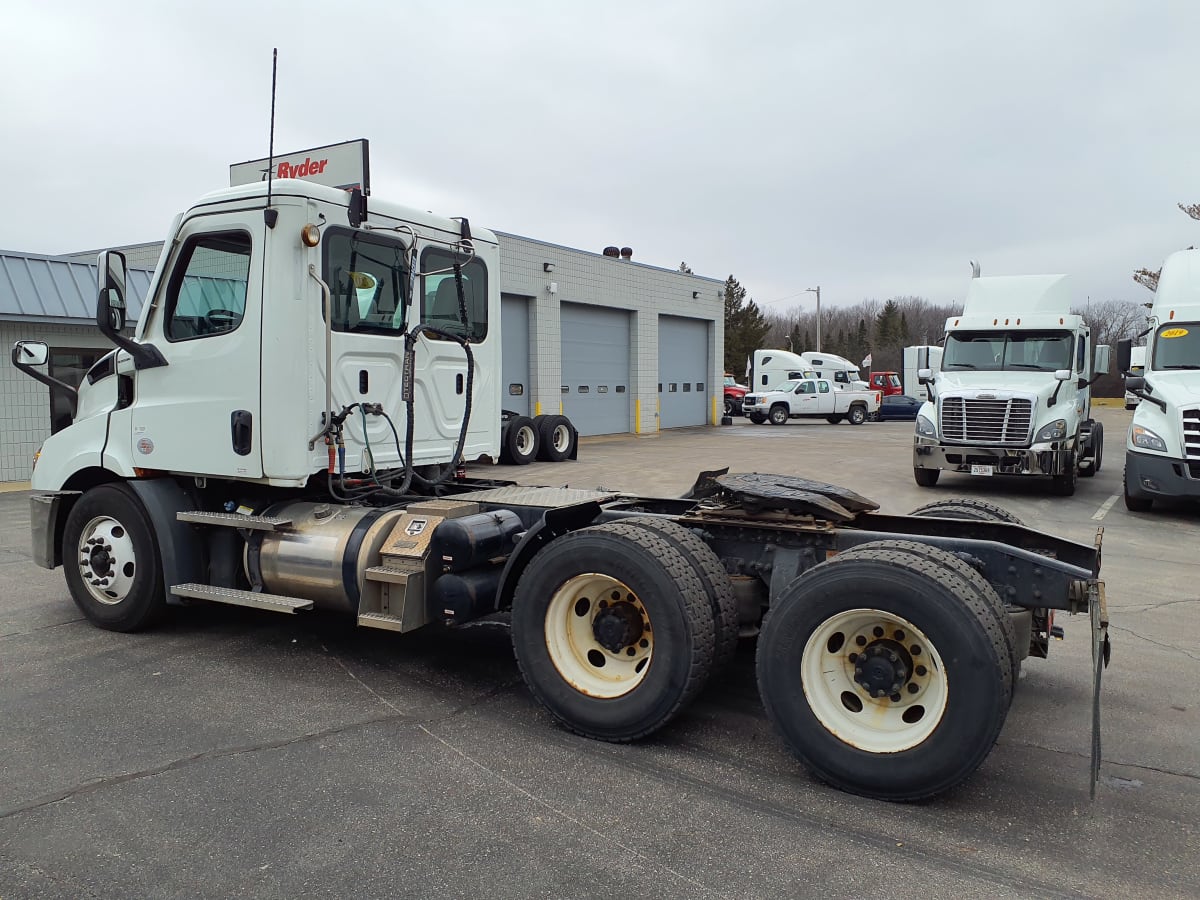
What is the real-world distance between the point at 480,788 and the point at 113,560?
359 centimetres

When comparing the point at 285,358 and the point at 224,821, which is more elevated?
the point at 285,358

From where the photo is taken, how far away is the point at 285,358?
524 centimetres

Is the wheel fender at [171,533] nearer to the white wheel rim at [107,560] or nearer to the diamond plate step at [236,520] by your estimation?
the diamond plate step at [236,520]

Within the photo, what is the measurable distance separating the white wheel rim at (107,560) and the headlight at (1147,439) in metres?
11.1

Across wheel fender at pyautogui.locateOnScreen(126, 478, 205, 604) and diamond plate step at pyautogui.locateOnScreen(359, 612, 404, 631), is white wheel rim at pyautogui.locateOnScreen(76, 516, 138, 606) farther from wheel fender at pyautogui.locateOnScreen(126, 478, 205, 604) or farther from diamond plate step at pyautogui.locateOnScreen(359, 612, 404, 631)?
diamond plate step at pyautogui.locateOnScreen(359, 612, 404, 631)

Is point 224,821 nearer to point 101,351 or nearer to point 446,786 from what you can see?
point 446,786

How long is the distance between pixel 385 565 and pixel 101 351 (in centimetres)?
1366

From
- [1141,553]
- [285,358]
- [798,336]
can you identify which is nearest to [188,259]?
[285,358]

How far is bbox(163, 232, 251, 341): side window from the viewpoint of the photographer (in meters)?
5.43

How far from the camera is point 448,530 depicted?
4.84 m

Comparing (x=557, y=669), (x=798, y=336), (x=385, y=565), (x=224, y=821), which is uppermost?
(x=798, y=336)

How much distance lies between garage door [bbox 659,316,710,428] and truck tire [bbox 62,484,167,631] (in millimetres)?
24654

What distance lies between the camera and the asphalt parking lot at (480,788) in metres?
3.09

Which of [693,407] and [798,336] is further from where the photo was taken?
[798,336]
